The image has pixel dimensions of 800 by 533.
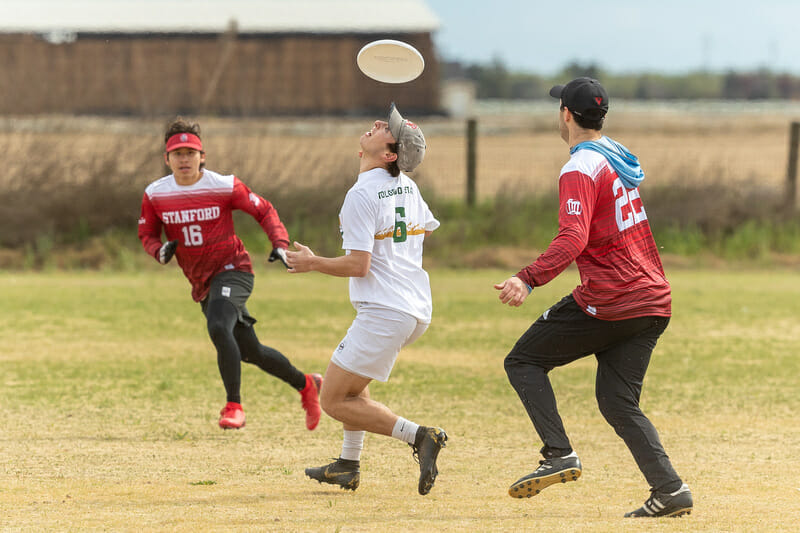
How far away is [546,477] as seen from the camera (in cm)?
498

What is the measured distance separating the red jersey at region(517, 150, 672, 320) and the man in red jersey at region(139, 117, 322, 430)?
260 cm

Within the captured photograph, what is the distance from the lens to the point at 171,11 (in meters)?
40.3

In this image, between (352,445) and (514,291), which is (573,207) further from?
(352,445)

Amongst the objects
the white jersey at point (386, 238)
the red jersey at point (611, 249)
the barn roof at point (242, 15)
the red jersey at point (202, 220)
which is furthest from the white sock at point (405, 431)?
the barn roof at point (242, 15)

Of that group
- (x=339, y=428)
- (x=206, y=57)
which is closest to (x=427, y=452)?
(x=339, y=428)

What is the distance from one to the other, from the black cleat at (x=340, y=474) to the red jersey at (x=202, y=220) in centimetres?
197

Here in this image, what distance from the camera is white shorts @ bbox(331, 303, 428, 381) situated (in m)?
5.26

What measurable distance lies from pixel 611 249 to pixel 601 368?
620mm

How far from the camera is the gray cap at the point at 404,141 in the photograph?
5.30 m

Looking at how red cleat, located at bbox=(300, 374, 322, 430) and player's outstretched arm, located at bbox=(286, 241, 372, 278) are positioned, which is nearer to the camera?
player's outstretched arm, located at bbox=(286, 241, 372, 278)

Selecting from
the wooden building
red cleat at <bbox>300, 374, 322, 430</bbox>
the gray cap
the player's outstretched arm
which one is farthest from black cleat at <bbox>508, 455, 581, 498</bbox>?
the wooden building

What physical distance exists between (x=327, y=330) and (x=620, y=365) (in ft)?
21.8

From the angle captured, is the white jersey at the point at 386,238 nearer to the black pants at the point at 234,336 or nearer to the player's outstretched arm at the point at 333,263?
the player's outstretched arm at the point at 333,263

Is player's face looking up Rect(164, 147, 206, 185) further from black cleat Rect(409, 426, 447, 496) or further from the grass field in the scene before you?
black cleat Rect(409, 426, 447, 496)
